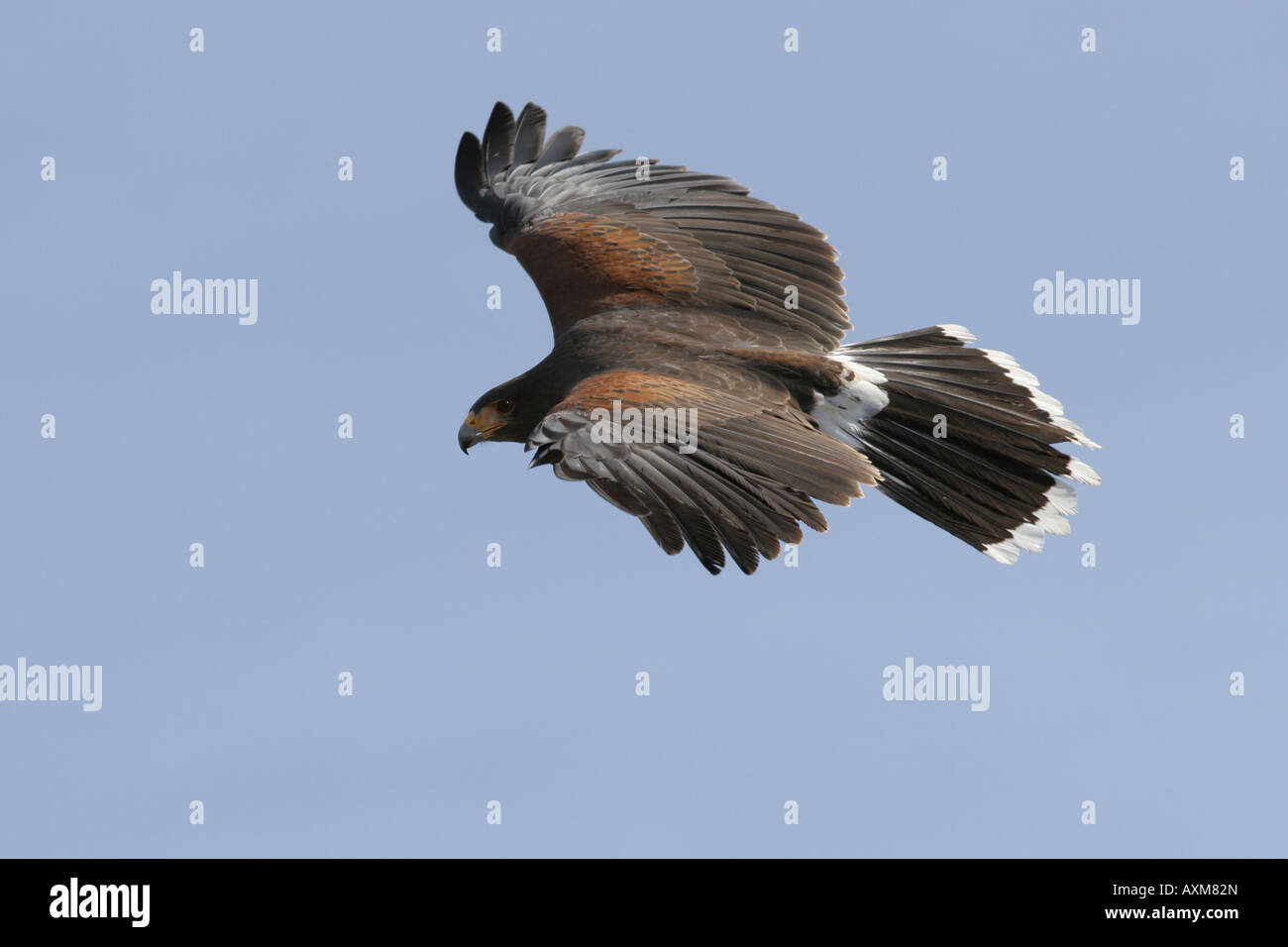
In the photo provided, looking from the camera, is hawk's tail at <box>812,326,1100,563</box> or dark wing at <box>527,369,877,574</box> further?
hawk's tail at <box>812,326,1100,563</box>

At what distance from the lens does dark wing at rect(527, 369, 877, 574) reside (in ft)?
32.8

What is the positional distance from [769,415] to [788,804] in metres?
2.47

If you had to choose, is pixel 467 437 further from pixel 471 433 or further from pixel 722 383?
pixel 722 383

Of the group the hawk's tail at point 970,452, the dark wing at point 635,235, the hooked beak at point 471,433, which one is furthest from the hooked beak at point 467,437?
the hawk's tail at point 970,452

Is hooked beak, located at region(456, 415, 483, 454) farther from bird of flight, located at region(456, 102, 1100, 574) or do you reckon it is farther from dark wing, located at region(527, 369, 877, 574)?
dark wing, located at region(527, 369, 877, 574)

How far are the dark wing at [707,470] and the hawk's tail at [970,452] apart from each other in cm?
131

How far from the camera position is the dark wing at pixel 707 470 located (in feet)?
32.8

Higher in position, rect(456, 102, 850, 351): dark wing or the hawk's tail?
rect(456, 102, 850, 351): dark wing

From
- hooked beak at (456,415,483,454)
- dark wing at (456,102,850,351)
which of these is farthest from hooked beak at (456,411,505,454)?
dark wing at (456,102,850,351)

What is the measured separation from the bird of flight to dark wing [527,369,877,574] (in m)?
0.01

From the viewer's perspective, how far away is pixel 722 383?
1168 cm

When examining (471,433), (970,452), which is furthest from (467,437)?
(970,452)

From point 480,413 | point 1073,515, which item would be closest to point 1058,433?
point 1073,515

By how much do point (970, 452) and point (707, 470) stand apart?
271 cm
